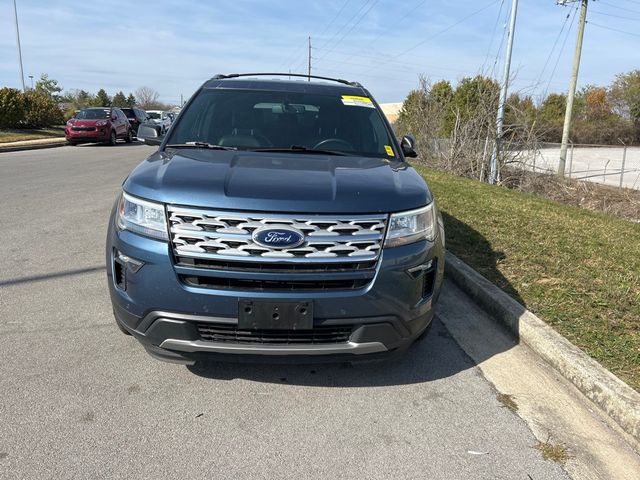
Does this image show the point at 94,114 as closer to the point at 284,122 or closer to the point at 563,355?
the point at 284,122

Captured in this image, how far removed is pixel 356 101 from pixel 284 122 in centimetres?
73

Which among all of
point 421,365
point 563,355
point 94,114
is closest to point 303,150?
point 421,365

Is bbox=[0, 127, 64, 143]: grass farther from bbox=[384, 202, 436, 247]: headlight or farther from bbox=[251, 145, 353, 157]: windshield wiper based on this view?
bbox=[384, 202, 436, 247]: headlight

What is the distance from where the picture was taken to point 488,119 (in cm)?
1503

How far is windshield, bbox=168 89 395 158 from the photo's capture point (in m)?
4.11

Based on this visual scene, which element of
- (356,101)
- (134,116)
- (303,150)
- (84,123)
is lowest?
(303,150)

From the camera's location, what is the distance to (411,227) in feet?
9.88

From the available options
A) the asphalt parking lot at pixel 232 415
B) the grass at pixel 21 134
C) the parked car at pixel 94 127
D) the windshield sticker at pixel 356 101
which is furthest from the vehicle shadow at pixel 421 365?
the grass at pixel 21 134

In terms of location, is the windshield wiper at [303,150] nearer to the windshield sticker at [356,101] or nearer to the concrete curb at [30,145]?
the windshield sticker at [356,101]

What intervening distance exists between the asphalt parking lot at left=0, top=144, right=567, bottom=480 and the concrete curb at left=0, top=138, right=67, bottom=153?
19.0 m

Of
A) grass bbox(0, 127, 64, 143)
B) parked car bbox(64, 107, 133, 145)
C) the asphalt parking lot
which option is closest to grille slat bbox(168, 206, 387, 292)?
the asphalt parking lot

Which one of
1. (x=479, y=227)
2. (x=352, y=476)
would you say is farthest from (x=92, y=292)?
(x=479, y=227)

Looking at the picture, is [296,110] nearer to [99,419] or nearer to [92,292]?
[92,292]

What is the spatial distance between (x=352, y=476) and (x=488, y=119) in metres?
14.2
